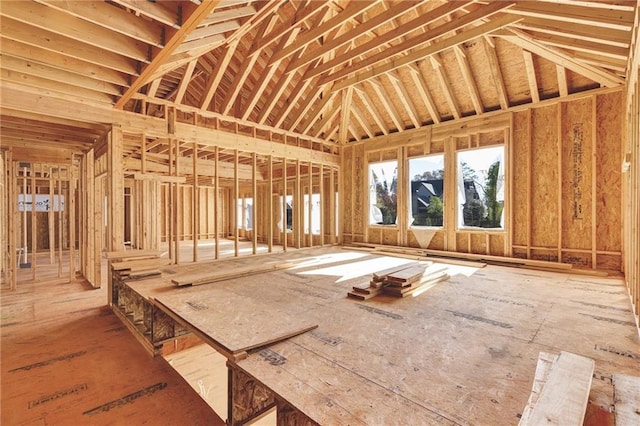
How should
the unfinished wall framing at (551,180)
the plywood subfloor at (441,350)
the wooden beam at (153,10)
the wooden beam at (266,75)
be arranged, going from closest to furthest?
the plywood subfloor at (441,350) → the wooden beam at (153,10) → the unfinished wall framing at (551,180) → the wooden beam at (266,75)

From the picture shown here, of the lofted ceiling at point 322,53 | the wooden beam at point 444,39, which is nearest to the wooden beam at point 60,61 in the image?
the lofted ceiling at point 322,53

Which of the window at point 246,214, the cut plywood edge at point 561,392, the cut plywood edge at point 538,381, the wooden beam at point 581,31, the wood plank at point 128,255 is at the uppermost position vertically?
the wooden beam at point 581,31

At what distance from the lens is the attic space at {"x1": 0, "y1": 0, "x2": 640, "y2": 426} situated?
2.29 metres

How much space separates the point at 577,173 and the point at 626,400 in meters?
6.18

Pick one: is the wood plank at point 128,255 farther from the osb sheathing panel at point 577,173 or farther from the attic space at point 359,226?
the osb sheathing panel at point 577,173

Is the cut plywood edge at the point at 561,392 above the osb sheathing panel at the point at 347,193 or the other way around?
the other way around

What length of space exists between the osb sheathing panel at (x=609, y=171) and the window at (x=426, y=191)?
11.1 ft

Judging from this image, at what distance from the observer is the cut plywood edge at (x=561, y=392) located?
1.52 meters

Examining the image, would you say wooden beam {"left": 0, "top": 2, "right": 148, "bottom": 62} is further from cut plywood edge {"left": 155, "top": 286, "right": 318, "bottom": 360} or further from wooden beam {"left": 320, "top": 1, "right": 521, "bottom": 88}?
wooden beam {"left": 320, "top": 1, "right": 521, "bottom": 88}

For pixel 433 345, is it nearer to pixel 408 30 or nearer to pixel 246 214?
pixel 408 30

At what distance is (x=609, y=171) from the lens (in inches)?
232

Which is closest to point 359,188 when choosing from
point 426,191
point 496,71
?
point 426,191

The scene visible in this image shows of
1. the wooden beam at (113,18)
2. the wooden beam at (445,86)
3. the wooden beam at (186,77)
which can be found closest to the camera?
the wooden beam at (113,18)

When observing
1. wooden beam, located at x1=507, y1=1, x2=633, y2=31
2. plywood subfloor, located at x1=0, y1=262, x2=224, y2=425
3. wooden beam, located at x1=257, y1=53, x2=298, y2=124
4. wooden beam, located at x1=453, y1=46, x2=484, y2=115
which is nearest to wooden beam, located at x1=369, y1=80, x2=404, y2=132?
wooden beam, located at x1=453, y1=46, x2=484, y2=115
